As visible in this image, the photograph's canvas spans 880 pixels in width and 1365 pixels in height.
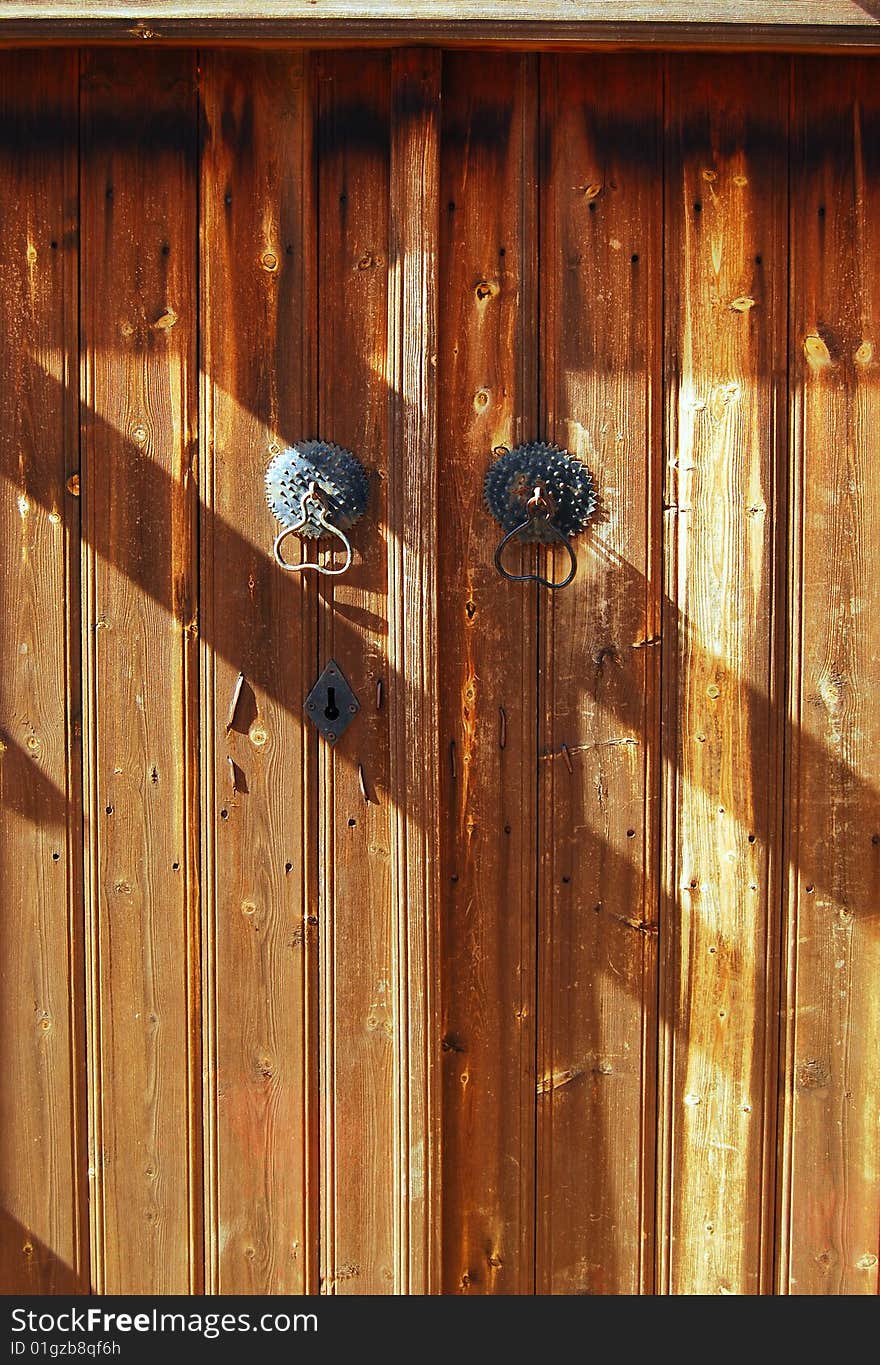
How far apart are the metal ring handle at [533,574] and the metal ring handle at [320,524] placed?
252 mm

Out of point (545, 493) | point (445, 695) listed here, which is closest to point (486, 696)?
point (445, 695)

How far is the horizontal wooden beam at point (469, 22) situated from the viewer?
4.44ft

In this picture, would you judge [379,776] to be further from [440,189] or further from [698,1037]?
[440,189]

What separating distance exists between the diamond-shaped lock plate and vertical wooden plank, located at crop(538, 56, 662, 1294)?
33 cm

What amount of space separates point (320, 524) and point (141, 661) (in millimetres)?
389

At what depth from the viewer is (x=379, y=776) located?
1.53 meters

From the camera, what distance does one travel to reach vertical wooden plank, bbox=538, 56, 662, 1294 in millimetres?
1486

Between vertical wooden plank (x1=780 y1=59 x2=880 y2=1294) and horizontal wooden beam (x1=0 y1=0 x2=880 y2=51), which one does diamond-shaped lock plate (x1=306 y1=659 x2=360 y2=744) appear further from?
horizontal wooden beam (x1=0 y1=0 x2=880 y2=51)

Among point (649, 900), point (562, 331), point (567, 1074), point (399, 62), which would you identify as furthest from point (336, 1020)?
point (399, 62)

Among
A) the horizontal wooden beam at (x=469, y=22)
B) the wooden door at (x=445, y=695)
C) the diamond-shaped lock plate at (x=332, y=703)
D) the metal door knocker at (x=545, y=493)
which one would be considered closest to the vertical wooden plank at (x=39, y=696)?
the wooden door at (x=445, y=695)

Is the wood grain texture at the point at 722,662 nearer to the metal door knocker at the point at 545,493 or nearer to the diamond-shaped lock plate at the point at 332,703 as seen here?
the metal door knocker at the point at 545,493

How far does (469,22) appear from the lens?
1.36 metres

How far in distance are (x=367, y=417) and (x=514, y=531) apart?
32 centimetres

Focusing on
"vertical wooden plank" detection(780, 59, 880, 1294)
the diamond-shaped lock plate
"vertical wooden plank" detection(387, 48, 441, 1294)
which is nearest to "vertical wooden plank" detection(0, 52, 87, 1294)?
Answer: the diamond-shaped lock plate
